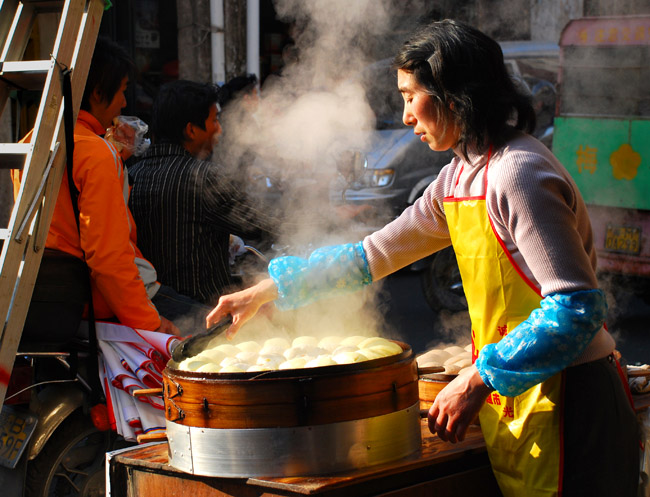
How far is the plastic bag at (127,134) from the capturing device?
3.94 metres

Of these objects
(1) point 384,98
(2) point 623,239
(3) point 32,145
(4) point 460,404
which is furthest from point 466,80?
(1) point 384,98

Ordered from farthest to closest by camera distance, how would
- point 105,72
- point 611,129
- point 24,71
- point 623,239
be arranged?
point 611,129
point 623,239
point 105,72
point 24,71

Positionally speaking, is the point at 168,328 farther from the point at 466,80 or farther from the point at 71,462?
the point at 466,80

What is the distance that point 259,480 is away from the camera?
5.92 ft

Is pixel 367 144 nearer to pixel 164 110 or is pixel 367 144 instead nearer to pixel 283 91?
pixel 283 91

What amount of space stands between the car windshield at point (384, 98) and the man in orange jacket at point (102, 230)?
4674mm

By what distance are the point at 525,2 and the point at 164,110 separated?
9613 millimetres

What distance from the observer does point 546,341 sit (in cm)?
160

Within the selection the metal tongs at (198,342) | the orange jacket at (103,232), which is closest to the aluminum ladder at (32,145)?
the orange jacket at (103,232)

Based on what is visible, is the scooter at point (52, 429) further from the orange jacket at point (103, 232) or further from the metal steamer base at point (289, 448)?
the metal steamer base at point (289, 448)

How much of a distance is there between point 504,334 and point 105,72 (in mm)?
2048

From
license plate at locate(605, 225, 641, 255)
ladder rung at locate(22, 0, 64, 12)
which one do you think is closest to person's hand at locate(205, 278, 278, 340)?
ladder rung at locate(22, 0, 64, 12)

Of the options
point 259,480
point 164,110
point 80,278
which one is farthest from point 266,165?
point 259,480

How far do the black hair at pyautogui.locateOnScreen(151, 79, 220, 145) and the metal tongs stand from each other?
157 cm
